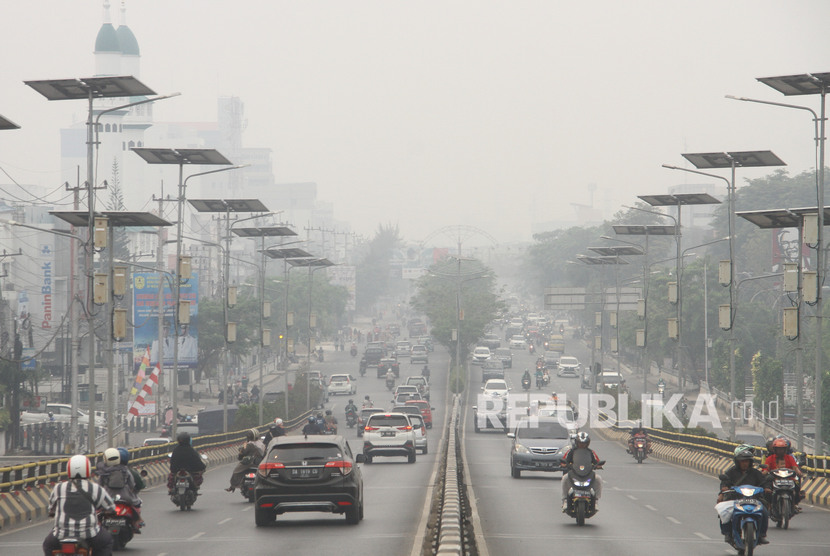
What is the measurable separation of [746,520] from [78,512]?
323 inches

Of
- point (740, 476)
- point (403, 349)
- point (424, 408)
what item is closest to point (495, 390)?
point (424, 408)

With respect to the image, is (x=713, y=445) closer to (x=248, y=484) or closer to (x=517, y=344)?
(x=248, y=484)

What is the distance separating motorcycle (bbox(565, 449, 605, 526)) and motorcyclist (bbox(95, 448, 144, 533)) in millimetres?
7197

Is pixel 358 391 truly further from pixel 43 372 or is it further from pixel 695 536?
pixel 695 536

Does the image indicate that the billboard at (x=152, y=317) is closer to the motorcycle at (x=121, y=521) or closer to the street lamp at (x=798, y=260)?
the street lamp at (x=798, y=260)

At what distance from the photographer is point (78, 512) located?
38.6 feet

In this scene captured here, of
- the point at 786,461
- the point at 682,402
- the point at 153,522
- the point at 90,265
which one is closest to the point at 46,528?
the point at 153,522

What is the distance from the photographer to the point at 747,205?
141875 mm

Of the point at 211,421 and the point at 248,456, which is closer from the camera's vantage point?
the point at 248,456

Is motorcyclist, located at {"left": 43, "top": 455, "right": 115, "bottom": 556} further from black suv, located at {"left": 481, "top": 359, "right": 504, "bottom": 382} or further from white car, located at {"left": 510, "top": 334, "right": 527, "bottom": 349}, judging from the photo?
white car, located at {"left": 510, "top": 334, "right": 527, "bottom": 349}

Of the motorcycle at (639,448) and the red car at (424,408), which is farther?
the red car at (424,408)

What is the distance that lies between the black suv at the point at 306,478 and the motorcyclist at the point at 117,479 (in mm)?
2920

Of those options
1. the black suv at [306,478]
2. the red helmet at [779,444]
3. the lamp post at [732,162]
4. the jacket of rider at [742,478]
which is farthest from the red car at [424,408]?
the jacket of rider at [742,478]

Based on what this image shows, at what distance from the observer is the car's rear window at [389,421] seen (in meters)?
39.2
